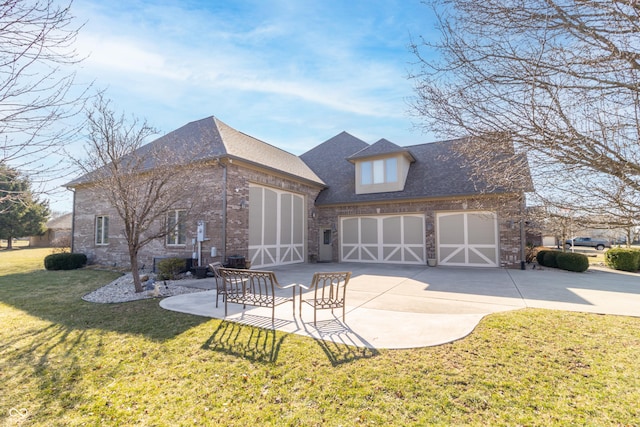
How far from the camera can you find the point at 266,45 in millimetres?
7988

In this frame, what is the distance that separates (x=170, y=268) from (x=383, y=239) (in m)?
9.84

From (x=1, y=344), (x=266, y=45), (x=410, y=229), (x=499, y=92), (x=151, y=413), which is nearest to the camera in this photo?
(x=151, y=413)

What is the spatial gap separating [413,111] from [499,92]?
116 cm

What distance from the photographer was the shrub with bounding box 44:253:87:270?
13586 millimetres

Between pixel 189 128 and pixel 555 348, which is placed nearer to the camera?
pixel 555 348

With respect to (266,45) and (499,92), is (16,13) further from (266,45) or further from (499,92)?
(266,45)

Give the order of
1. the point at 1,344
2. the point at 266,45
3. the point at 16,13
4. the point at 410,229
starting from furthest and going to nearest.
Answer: the point at 410,229, the point at 266,45, the point at 1,344, the point at 16,13

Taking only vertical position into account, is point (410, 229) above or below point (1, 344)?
above

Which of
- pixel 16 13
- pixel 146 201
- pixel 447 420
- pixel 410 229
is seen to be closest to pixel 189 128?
pixel 146 201

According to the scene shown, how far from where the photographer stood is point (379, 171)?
16141 millimetres

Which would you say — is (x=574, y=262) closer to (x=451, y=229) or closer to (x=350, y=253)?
(x=451, y=229)

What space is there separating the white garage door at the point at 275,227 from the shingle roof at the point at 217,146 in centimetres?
126

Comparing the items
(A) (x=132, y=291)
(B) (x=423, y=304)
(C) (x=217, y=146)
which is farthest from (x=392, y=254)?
(A) (x=132, y=291)

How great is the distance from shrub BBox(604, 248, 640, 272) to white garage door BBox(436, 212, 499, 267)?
5975 mm
